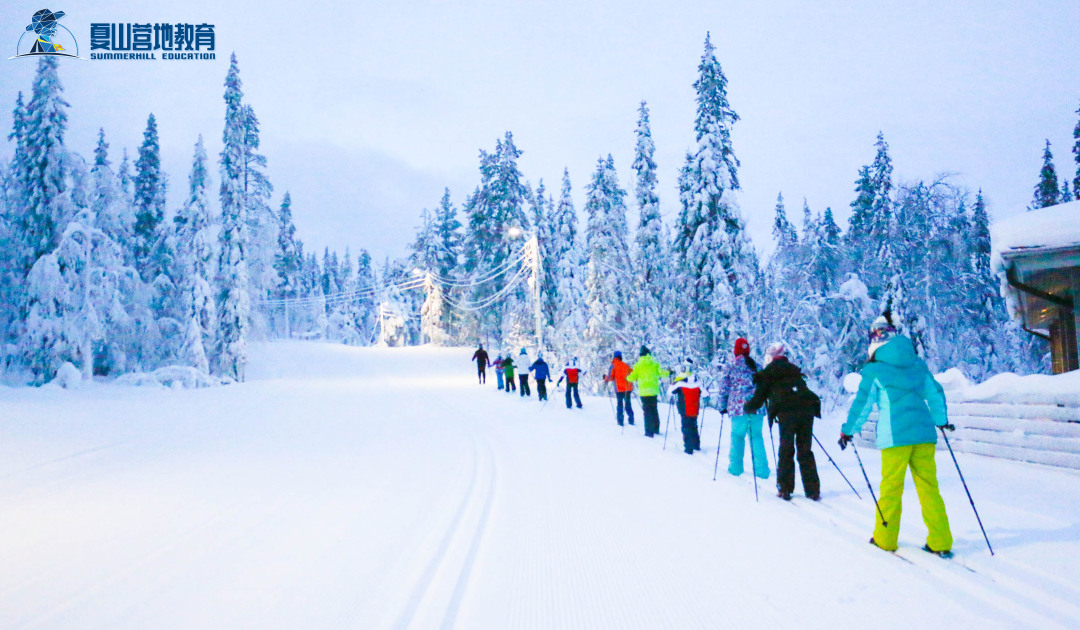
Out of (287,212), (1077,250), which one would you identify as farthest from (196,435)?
(287,212)

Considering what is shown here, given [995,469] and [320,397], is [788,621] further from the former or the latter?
[320,397]

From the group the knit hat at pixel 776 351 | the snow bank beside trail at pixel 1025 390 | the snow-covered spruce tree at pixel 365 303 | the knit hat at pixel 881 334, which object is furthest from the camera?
the snow-covered spruce tree at pixel 365 303

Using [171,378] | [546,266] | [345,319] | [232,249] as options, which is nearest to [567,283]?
[546,266]

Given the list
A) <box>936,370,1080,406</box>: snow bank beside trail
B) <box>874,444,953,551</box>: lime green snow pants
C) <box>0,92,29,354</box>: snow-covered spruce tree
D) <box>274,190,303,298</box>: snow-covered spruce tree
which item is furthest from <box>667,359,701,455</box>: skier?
<box>274,190,303,298</box>: snow-covered spruce tree

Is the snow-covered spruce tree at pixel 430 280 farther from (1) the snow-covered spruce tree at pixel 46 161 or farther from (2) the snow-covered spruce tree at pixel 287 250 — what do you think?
(1) the snow-covered spruce tree at pixel 46 161

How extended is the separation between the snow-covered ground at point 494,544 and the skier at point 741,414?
0.29 metres

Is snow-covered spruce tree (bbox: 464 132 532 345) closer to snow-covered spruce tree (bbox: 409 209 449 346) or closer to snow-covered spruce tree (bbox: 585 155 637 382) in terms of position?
snow-covered spruce tree (bbox: 409 209 449 346)

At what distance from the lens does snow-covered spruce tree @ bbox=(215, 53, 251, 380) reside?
3328 centimetres

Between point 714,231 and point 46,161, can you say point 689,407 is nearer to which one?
point 714,231

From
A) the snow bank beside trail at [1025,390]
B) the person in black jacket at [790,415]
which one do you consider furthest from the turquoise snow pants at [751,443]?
the snow bank beside trail at [1025,390]

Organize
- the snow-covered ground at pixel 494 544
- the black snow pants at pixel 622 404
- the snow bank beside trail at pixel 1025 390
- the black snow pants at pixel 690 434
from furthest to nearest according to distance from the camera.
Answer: the black snow pants at pixel 622 404 < the black snow pants at pixel 690 434 < the snow bank beside trail at pixel 1025 390 < the snow-covered ground at pixel 494 544

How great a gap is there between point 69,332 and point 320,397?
41.5 ft

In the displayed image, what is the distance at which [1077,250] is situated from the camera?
26.5 feet

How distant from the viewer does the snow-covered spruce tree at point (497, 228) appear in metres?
46.2
